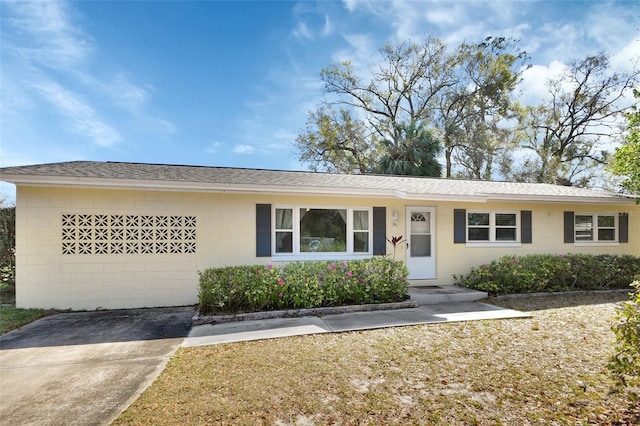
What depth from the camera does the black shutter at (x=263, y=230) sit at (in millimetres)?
7551

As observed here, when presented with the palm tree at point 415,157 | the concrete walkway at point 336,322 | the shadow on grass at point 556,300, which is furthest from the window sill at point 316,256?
the palm tree at point 415,157

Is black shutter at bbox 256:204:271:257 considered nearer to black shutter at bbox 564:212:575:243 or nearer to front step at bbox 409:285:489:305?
front step at bbox 409:285:489:305

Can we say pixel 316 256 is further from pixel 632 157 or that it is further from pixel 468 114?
pixel 468 114

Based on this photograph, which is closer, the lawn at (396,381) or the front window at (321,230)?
the lawn at (396,381)

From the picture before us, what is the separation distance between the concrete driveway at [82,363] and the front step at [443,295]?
501 centimetres

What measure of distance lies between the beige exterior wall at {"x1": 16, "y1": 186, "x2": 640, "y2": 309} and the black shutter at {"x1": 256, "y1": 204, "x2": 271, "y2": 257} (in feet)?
0.40

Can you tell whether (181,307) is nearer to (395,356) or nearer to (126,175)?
(126,175)

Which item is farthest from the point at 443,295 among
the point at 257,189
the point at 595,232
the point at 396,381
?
the point at 595,232

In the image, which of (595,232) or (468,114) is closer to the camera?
(595,232)

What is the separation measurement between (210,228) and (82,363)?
3.70 meters

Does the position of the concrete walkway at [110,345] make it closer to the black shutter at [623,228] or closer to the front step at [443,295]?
the front step at [443,295]

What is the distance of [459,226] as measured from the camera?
889 cm

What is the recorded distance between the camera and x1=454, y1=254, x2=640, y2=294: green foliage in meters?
8.09

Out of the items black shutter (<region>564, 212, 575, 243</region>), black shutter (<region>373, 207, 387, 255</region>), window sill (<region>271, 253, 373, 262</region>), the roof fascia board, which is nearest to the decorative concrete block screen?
the roof fascia board
